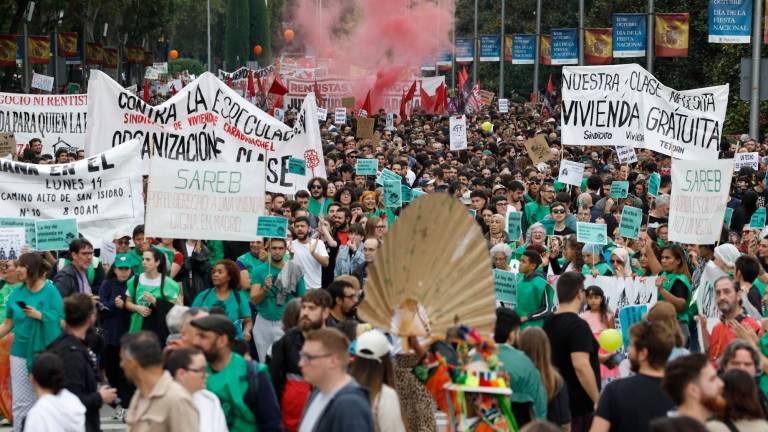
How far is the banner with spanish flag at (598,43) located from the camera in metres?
48.1

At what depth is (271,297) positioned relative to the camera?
1192cm

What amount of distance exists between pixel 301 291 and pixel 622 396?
511cm

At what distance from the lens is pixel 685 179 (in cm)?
1334

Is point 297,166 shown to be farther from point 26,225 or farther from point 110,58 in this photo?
point 110,58

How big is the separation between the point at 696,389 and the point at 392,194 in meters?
Result: 11.5

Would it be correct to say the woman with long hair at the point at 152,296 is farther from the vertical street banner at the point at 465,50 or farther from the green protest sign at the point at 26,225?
the vertical street banner at the point at 465,50

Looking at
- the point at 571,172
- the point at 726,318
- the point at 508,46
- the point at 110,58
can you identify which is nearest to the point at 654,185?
the point at 571,172

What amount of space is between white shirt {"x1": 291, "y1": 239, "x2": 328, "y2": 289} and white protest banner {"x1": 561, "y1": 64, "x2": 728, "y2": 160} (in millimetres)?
7042

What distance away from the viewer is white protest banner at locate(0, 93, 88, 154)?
2283 centimetres

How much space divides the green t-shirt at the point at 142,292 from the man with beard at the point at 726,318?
14.0 ft

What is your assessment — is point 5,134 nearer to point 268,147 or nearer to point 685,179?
point 268,147

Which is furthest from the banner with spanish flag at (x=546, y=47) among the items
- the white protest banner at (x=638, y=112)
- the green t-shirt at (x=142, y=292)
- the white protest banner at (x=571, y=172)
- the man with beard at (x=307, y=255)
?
the green t-shirt at (x=142, y=292)

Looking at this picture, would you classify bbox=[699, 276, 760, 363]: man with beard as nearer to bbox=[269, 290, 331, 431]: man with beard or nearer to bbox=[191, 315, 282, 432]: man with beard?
bbox=[269, 290, 331, 431]: man with beard

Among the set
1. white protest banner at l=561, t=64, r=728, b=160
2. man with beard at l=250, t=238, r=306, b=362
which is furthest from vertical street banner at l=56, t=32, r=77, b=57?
man with beard at l=250, t=238, r=306, b=362
